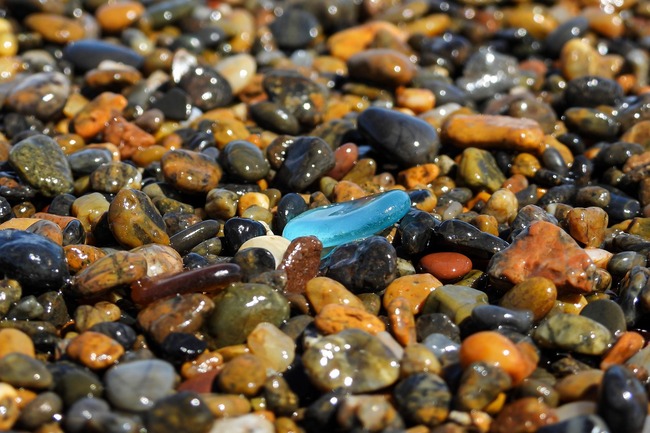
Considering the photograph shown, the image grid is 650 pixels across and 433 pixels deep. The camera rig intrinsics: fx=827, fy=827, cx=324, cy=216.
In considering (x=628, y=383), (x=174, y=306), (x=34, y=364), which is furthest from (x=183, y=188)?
(x=628, y=383)

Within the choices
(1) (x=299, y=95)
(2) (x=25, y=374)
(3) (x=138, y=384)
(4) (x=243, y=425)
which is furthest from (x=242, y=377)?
(1) (x=299, y=95)

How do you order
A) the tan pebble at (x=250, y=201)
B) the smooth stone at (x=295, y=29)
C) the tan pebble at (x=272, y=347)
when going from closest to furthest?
the tan pebble at (x=272, y=347), the tan pebble at (x=250, y=201), the smooth stone at (x=295, y=29)

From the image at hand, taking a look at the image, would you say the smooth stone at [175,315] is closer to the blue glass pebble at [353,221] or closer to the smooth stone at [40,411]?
the smooth stone at [40,411]

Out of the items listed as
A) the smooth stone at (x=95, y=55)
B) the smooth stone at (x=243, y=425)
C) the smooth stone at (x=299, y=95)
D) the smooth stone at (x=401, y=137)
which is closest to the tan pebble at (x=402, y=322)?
the smooth stone at (x=243, y=425)

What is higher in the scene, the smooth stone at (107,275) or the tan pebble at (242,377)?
the smooth stone at (107,275)

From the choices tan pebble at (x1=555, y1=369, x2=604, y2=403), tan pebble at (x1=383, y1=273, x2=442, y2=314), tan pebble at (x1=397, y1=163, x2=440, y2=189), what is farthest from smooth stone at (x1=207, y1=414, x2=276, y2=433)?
tan pebble at (x1=397, y1=163, x2=440, y2=189)

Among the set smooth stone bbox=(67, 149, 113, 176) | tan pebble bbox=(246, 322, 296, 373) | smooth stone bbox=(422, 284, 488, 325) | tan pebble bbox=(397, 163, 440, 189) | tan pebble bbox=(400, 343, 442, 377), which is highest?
smooth stone bbox=(67, 149, 113, 176)

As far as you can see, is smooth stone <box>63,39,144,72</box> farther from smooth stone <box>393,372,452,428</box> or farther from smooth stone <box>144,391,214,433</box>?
smooth stone <box>393,372,452,428</box>
